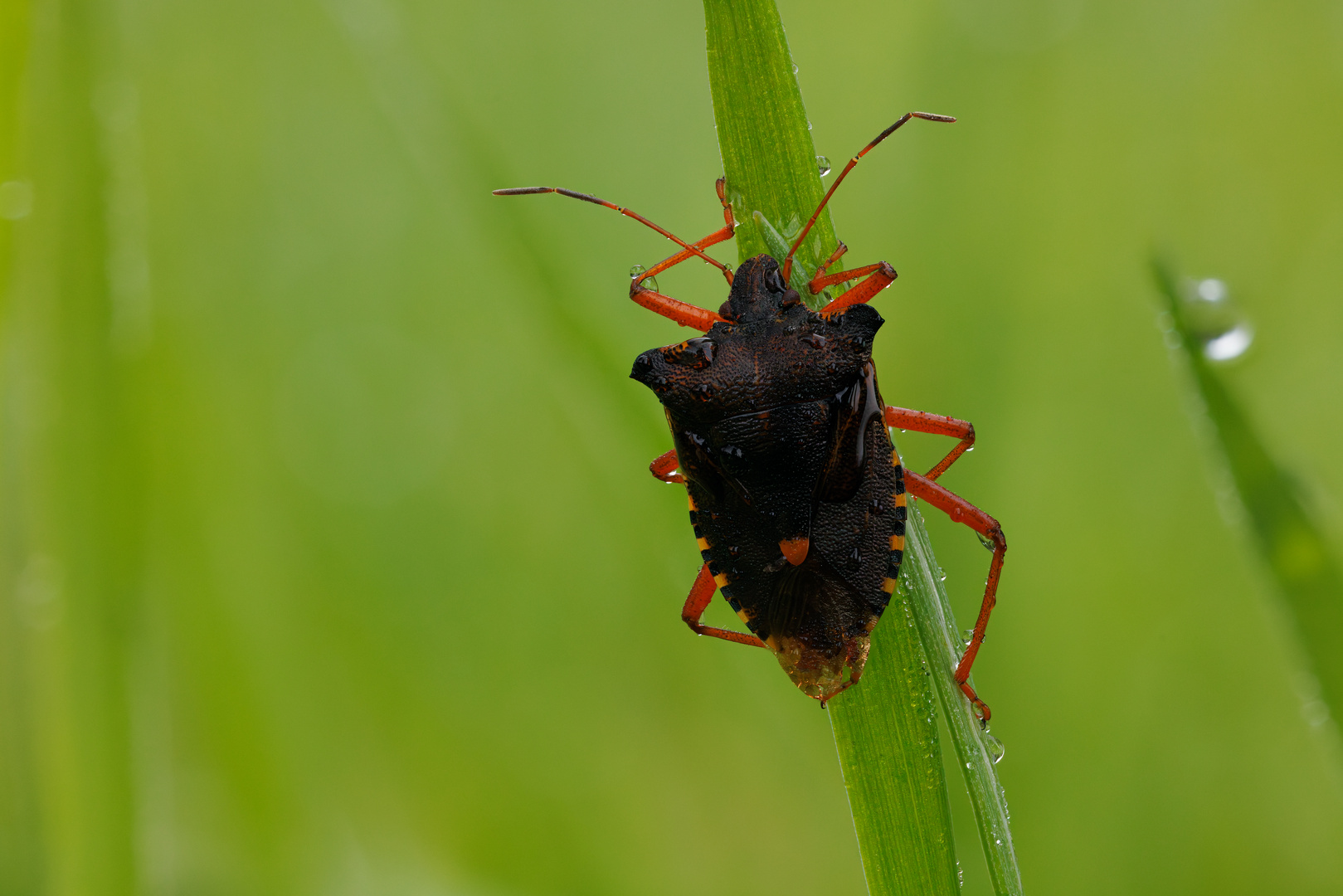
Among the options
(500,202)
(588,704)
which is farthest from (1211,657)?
(500,202)

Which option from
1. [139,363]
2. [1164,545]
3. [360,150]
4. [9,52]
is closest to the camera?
[9,52]

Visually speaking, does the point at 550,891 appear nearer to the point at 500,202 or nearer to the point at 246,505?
the point at 246,505

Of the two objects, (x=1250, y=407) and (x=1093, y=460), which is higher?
(x=1250, y=407)

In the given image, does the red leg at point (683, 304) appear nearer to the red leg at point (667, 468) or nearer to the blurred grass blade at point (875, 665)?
the red leg at point (667, 468)

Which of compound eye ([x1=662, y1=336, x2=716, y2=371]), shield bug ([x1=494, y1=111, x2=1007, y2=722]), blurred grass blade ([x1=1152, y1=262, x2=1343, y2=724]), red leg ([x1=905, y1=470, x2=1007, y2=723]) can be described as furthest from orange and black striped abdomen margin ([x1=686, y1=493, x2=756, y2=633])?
blurred grass blade ([x1=1152, y1=262, x2=1343, y2=724])

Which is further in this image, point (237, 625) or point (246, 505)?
point (246, 505)

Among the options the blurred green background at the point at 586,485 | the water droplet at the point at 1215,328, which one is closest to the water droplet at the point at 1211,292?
the water droplet at the point at 1215,328

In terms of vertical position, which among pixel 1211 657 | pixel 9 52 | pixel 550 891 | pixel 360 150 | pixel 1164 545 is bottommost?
pixel 550 891

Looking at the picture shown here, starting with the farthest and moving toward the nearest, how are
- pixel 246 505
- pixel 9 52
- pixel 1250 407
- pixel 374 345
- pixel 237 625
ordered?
pixel 374 345 < pixel 246 505 < pixel 237 625 < pixel 9 52 < pixel 1250 407
